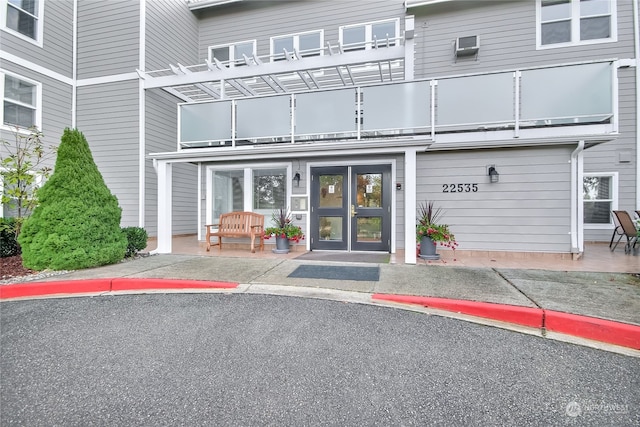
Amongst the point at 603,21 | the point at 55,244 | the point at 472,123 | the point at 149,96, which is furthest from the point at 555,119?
the point at 149,96

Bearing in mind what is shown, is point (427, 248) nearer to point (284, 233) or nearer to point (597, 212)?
point (284, 233)

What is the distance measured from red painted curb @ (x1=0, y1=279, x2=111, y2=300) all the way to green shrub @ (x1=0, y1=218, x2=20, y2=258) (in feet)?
7.75

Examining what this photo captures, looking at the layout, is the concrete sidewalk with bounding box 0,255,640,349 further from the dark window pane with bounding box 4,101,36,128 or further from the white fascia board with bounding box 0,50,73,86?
the white fascia board with bounding box 0,50,73,86

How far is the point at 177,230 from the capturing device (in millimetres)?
9914

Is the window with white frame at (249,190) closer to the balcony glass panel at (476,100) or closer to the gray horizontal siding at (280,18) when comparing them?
the balcony glass panel at (476,100)

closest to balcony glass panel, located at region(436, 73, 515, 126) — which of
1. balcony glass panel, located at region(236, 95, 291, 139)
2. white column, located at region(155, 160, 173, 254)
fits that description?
Answer: balcony glass panel, located at region(236, 95, 291, 139)

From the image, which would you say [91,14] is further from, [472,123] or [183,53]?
[472,123]

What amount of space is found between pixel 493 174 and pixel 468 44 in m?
4.64

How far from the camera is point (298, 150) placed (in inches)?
257

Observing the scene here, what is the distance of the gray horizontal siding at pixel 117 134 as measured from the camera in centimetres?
880

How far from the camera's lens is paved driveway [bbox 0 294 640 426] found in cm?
181

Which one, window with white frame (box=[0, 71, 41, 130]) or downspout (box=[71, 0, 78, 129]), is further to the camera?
downspout (box=[71, 0, 78, 129])

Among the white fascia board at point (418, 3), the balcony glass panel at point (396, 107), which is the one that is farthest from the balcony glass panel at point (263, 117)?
the white fascia board at point (418, 3)

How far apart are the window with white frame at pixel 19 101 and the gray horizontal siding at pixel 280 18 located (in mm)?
5232
